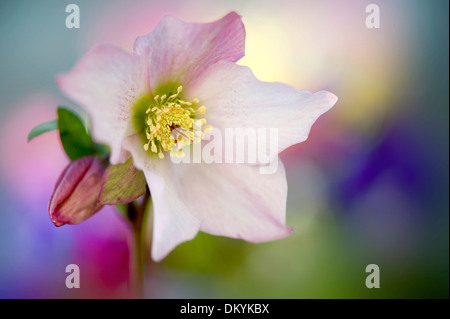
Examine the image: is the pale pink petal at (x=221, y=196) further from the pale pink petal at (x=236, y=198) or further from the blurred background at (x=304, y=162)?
the blurred background at (x=304, y=162)

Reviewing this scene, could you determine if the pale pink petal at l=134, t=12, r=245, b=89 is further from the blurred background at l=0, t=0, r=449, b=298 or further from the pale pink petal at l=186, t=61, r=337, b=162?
the blurred background at l=0, t=0, r=449, b=298

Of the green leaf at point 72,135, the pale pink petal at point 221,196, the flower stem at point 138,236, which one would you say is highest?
the green leaf at point 72,135

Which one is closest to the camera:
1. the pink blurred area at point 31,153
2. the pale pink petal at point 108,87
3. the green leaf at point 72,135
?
the pale pink petal at point 108,87

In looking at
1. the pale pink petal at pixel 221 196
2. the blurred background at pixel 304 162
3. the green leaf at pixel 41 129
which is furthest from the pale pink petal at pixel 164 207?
the blurred background at pixel 304 162

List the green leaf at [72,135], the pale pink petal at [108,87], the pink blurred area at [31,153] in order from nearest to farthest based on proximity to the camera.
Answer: the pale pink petal at [108,87] < the green leaf at [72,135] < the pink blurred area at [31,153]

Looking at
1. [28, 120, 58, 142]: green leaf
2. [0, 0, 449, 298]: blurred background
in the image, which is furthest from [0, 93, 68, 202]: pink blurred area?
[28, 120, 58, 142]: green leaf
